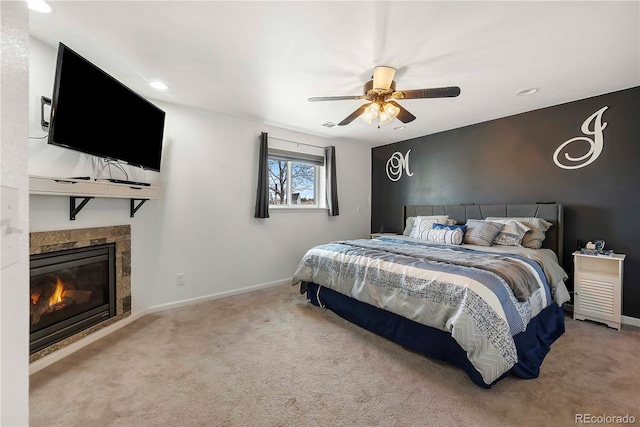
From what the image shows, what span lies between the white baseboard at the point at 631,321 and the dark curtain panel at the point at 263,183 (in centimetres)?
412

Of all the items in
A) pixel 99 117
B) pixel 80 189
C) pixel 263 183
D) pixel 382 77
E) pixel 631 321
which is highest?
pixel 382 77

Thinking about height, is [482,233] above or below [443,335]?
above

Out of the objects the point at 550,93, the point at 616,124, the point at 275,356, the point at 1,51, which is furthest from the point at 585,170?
the point at 1,51

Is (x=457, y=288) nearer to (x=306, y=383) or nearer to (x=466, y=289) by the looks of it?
(x=466, y=289)

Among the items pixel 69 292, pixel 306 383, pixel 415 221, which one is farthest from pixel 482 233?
pixel 69 292

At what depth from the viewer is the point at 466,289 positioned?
1896mm

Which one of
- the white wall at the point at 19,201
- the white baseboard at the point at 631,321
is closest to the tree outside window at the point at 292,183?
the white wall at the point at 19,201

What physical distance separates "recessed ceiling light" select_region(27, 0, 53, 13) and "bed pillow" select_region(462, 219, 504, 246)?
4.17 metres

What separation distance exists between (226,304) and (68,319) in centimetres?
146

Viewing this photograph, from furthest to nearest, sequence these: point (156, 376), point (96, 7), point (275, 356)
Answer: point (275, 356) < point (156, 376) < point (96, 7)

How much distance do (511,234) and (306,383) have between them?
278cm

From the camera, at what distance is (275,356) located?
2.23 metres

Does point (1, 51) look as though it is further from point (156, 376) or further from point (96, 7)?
point (156, 376)

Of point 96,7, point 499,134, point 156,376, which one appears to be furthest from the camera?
point 499,134
